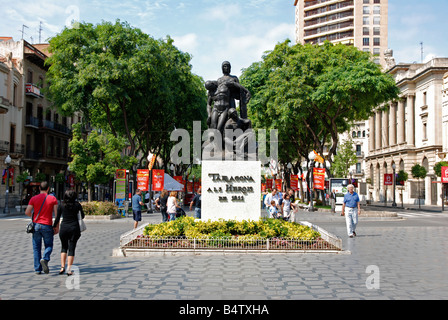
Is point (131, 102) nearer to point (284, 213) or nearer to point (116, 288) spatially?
point (284, 213)

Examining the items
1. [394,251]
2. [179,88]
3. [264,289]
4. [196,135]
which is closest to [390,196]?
[196,135]

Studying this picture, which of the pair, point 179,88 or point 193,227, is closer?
point 193,227

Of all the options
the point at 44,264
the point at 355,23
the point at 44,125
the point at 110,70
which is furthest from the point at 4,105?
the point at 355,23

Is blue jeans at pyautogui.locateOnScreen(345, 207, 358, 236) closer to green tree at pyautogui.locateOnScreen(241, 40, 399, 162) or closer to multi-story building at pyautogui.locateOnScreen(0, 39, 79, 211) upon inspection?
green tree at pyautogui.locateOnScreen(241, 40, 399, 162)

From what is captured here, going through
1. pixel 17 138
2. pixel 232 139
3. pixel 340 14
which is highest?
pixel 340 14

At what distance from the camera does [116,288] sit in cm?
Answer: 793

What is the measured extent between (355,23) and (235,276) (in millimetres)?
87929

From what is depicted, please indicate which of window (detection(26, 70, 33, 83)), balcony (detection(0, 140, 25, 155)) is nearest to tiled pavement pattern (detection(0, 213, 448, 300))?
balcony (detection(0, 140, 25, 155))

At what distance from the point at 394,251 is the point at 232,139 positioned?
5.63 meters

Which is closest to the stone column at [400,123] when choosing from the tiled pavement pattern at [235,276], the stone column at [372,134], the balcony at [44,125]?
the stone column at [372,134]

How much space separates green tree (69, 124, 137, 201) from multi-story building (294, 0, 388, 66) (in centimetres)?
6089

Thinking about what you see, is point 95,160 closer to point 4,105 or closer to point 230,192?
point 4,105

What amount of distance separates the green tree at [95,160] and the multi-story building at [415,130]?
2647 cm

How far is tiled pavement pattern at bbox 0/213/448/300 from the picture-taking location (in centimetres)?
752
